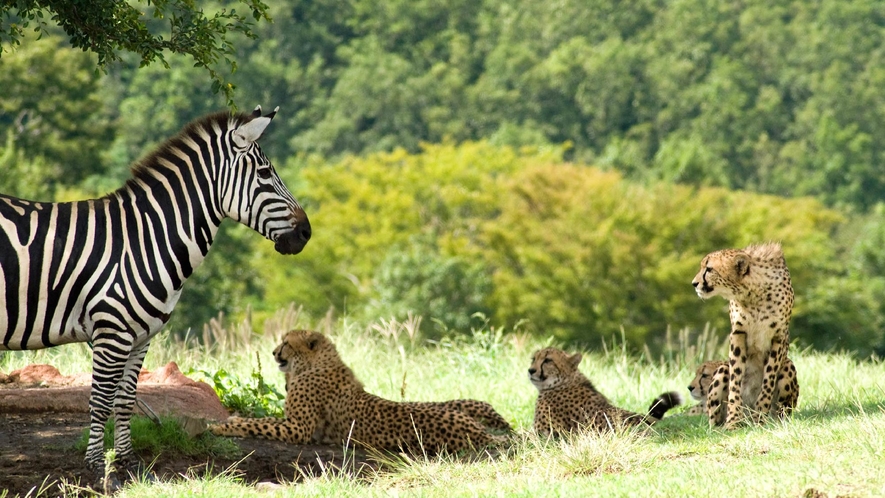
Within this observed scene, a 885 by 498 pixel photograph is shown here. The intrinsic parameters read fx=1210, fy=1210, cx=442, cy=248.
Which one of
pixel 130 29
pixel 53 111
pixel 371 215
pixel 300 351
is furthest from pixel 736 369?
pixel 371 215

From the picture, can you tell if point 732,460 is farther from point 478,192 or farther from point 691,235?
point 478,192

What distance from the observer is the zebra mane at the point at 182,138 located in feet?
24.0

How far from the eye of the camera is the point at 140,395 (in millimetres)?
8547

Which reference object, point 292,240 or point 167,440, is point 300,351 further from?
point 292,240

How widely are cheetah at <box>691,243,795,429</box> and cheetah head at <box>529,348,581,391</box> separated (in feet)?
4.21

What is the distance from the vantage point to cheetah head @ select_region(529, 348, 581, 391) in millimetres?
8875

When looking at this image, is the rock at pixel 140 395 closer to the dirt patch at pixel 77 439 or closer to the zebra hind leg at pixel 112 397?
the dirt patch at pixel 77 439

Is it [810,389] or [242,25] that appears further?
[810,389]

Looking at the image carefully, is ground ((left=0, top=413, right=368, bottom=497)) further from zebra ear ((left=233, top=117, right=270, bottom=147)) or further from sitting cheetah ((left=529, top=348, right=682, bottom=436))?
zebra ear ((left=233, top=117, right=270, bottom=147))

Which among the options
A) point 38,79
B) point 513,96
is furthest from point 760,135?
point 38,79

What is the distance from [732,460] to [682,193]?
124 ft

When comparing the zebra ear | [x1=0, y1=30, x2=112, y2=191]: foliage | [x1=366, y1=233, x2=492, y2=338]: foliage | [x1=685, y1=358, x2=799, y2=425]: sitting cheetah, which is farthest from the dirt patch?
[x1=366, y1=233, x2=492, y2=338]: foliage

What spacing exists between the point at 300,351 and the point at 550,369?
1888 millimetres

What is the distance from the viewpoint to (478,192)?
50.9m
